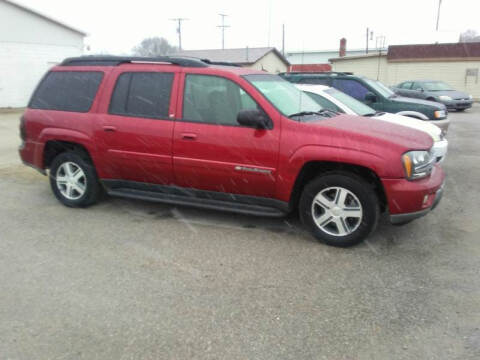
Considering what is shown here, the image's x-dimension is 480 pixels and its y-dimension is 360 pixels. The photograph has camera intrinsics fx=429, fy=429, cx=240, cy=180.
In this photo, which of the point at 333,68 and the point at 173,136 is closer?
the point at 173,136

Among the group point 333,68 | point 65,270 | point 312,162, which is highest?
point 333,68

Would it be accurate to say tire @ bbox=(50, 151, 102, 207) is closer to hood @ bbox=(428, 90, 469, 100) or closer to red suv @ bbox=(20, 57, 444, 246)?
red suv @ bbox=(20, 57, 444, 246)

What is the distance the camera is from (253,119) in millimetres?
4281

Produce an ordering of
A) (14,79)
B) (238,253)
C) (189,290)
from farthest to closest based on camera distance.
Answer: (14,79) → (238,253) → (189,290)

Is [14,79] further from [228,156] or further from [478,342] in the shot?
→ [478,342]

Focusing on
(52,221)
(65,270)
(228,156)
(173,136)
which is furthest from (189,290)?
(52,221)

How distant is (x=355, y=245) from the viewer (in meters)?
4.33

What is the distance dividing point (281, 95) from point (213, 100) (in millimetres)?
785

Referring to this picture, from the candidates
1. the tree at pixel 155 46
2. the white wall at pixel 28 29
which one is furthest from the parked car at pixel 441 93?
the tree at pixel 155 46

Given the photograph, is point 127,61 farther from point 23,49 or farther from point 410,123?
point 23,49

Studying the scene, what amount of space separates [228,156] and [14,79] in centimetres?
1989

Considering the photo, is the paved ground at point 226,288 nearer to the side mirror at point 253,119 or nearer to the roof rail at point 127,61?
the side mirror at point 253,119

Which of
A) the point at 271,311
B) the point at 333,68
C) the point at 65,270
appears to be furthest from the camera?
the point at 333,68

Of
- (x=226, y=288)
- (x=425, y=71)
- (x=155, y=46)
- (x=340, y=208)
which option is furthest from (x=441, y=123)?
(x=155, y=46)
